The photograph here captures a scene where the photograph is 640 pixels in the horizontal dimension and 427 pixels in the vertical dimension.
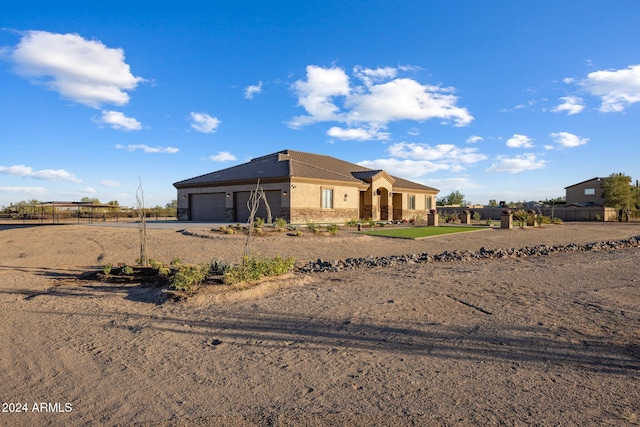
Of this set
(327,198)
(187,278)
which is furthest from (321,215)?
(187,278)

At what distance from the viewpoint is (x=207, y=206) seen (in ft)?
116

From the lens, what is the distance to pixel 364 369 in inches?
189

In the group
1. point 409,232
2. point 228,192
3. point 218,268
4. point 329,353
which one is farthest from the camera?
point 228,192

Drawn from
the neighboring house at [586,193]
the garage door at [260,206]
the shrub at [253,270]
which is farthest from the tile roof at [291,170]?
the neighboring house at [586,193]

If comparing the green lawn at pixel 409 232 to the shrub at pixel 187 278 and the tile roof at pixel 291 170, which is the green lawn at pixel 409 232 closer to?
the tile roof at pixel 291 170

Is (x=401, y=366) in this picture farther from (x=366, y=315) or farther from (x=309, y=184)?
(x=309, y=184)

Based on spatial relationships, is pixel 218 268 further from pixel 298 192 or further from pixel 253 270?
pixel 298 192

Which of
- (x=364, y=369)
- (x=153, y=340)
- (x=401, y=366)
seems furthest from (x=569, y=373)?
(x=153, y=340)

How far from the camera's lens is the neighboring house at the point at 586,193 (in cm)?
5547

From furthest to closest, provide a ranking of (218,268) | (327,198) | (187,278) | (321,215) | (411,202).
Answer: (411,202) < (327,198) < (321,215) < (218,268) < (187,278)

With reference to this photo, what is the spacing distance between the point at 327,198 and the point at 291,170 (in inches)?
152

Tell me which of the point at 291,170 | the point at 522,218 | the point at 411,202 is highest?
the point at 291,170

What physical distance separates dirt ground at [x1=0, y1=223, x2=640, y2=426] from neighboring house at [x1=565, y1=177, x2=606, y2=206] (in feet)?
177

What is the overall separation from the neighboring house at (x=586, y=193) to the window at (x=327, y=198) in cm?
4012
